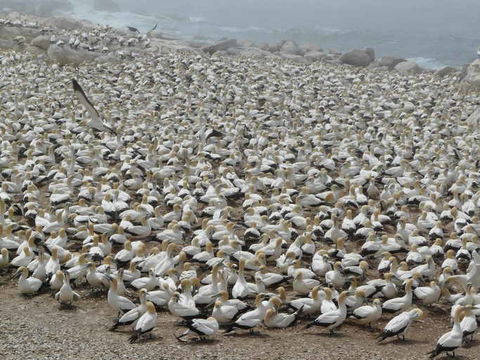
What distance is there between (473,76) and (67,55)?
61.0ft

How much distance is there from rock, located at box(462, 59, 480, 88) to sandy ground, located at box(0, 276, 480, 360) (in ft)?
73.1

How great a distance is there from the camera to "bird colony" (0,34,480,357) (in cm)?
1159

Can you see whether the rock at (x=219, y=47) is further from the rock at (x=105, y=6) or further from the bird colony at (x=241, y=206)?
the rock at (x=105, y=6)

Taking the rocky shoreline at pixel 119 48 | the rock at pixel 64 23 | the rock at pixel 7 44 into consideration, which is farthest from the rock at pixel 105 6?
the rock at pixel 7 44

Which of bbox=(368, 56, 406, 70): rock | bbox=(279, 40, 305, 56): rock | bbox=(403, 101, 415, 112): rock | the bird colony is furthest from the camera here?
bbox=(279, 40, 305, 56): rock

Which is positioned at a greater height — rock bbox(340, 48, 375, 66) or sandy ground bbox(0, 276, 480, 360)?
rock bbox(340, 48, 375, 66)

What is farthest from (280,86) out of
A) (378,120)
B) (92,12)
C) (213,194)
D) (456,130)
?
(92,12)

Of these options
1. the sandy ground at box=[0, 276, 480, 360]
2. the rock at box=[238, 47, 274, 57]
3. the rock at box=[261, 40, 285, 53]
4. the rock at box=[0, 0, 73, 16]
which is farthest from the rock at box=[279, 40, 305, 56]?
the sandy ground at box=[0, 276, 480, 360]

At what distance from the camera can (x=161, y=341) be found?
1049cm

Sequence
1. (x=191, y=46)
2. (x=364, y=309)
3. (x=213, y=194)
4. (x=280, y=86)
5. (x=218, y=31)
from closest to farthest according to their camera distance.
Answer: (x=364, y=309) < (x=213, y=194) < (x=280, y=86) < (x=191, y=46) < (x=218, y=31)

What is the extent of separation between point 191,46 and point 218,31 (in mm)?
36782

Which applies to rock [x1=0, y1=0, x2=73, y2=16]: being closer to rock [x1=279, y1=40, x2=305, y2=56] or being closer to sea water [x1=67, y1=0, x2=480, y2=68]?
sea water [x1=67, y1=0, x2=480, y2=68]

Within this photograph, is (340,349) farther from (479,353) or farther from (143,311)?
(143,311)

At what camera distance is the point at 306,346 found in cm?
1052
